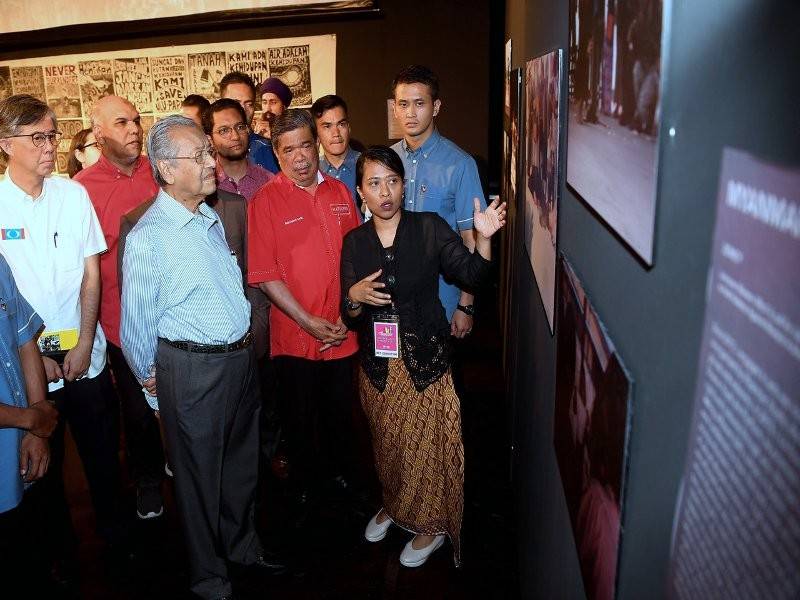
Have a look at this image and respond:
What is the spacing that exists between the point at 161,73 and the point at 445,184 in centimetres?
416

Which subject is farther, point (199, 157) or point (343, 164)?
point (343, 164)

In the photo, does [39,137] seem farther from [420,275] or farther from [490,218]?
[490,218]

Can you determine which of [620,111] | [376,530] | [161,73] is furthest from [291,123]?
[161,73]

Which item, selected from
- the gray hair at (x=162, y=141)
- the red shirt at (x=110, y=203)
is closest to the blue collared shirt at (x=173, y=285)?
the gray hair at (x=162, y=141)

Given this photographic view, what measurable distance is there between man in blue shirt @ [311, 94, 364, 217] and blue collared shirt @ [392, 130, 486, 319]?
1.75ft

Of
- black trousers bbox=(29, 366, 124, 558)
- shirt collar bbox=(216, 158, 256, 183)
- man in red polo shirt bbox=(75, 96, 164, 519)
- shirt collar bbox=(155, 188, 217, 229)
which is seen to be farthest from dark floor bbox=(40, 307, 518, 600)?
shirt collar bbox=(216, 158, 256, 183)

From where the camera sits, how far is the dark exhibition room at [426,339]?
0.53 m

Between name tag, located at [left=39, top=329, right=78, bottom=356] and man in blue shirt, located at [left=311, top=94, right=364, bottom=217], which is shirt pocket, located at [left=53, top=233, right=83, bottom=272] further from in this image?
man in blue shirt, located at [left=311, top=94, right=364, bottom=217]

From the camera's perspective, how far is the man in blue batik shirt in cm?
432

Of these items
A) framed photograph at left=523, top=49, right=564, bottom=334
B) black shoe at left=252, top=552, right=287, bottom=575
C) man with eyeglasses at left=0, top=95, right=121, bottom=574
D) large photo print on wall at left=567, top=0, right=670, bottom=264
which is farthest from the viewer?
black shoe at left=252, top=552, right=287, bottom=575

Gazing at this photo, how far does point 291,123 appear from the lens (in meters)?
2.89

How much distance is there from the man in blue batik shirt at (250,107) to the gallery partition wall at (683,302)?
3275 millimetres

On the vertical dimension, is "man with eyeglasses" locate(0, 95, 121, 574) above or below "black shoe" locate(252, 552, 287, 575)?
above

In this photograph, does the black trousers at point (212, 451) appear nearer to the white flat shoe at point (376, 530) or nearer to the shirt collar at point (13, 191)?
the white flat shoe at point (376, 530)
